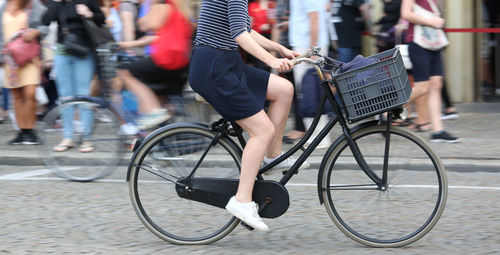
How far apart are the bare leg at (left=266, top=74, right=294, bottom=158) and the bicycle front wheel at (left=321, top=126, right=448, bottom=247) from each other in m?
0.33

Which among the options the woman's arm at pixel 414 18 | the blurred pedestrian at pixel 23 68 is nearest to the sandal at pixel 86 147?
the blurred pedestrian at pixel 23 68

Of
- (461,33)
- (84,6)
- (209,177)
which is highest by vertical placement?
(84,6)

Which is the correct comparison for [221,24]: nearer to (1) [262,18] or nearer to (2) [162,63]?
(2) [162,63]

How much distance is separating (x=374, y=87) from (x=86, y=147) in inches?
142

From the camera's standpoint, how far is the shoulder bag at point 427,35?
27.7ft

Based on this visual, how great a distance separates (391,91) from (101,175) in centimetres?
361

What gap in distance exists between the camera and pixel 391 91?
14.8 feet

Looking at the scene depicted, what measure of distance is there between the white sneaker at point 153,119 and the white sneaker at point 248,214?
2.52 m

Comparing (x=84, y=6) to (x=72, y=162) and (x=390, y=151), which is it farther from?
(x=390, y=151)

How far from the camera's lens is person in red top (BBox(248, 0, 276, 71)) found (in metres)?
9.23

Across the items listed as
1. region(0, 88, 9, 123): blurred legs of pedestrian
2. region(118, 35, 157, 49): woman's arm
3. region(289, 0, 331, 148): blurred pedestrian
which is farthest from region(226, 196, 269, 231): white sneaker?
region(0, 88, 9, 123): blurred legs of pedestrian

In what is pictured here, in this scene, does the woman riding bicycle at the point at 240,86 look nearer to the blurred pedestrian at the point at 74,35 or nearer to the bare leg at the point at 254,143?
the bare leg at the point at 254,143

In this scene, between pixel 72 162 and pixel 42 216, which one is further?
pixel 72 162

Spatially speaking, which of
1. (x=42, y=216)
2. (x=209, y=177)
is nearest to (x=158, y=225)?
(x=209, y=177)
